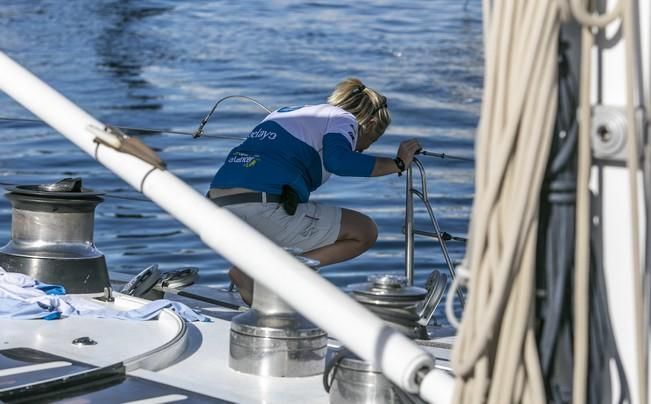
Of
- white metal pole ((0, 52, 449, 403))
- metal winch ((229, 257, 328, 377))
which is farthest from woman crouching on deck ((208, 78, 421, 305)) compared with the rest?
white metal pole ((0, 52, 449, 403))

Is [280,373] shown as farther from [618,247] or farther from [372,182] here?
[372,182]

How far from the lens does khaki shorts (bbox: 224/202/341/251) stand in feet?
15.7

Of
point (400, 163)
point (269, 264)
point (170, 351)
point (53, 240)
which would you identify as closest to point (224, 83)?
point (400, 163)

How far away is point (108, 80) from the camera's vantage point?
24.9 metres

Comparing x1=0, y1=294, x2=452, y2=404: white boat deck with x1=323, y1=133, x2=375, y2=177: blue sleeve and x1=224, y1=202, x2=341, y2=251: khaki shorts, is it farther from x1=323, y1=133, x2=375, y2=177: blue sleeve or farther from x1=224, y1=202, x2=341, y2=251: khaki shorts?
x1=323, y1=133, x2=375, y2=177: blue sleeve

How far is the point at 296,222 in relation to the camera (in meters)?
4.89

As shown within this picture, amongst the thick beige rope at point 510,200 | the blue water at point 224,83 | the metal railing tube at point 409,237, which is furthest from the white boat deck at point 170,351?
the blue water at point 224,83

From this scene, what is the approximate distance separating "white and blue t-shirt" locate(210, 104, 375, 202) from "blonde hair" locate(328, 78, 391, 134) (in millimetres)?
152

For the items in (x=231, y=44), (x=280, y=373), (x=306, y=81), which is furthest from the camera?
(x=231, y=44)

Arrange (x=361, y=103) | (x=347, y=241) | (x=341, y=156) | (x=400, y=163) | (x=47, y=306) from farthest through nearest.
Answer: (x=347, y=241), (x=361, y=103), (x=400, y=163), (x=341, y=156), (x=47, y=306)

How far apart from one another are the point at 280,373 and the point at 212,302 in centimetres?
138

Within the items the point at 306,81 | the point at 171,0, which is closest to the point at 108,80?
the point at 306,81

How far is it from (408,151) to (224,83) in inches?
697

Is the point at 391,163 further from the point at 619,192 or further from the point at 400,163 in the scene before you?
the point at 619,192
